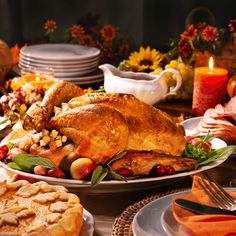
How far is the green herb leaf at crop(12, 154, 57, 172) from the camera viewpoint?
1268mm

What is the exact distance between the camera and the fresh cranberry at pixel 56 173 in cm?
124

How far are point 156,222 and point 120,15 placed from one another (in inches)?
116

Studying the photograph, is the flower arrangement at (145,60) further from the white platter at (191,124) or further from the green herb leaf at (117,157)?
the green herb leaf at (117,157)

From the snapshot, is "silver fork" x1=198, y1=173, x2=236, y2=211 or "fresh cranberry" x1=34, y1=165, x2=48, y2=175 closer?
"silver fork" x1=198, y1=173, x2=236, y2=211

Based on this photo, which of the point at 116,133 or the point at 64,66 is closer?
the point at 116,133

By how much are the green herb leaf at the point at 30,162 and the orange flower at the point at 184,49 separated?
1.08 m

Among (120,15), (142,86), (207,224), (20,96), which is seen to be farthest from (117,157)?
(120,15)

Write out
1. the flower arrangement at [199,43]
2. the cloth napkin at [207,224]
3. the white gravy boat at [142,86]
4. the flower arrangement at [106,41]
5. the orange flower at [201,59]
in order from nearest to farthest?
1. the cloth napkin at [207,224]
2. the white gravy boat at [142,86]
3. the orange flower at [201,59]
4. the flower arrangement at [199,43]
5. the flower arrangement at [106,41]

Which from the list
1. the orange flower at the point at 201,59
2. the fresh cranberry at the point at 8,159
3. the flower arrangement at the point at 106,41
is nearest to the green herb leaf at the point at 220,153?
the fresh cranberry at the point at 8,159

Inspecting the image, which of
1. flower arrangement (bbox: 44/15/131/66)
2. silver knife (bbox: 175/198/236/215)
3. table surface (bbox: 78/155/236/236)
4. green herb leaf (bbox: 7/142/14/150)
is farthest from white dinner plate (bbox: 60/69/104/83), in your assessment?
silver knife (bbox: 175/198/236/215)

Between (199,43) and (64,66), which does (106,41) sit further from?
(199,43)

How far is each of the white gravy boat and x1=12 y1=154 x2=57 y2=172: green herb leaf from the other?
658 mm

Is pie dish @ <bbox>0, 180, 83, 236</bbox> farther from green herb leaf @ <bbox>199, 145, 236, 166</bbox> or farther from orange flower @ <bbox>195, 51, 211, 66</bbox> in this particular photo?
orange flower @ <bbox>195, 51, 211, 66</bbox>

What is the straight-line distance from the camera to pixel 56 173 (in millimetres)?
1245
